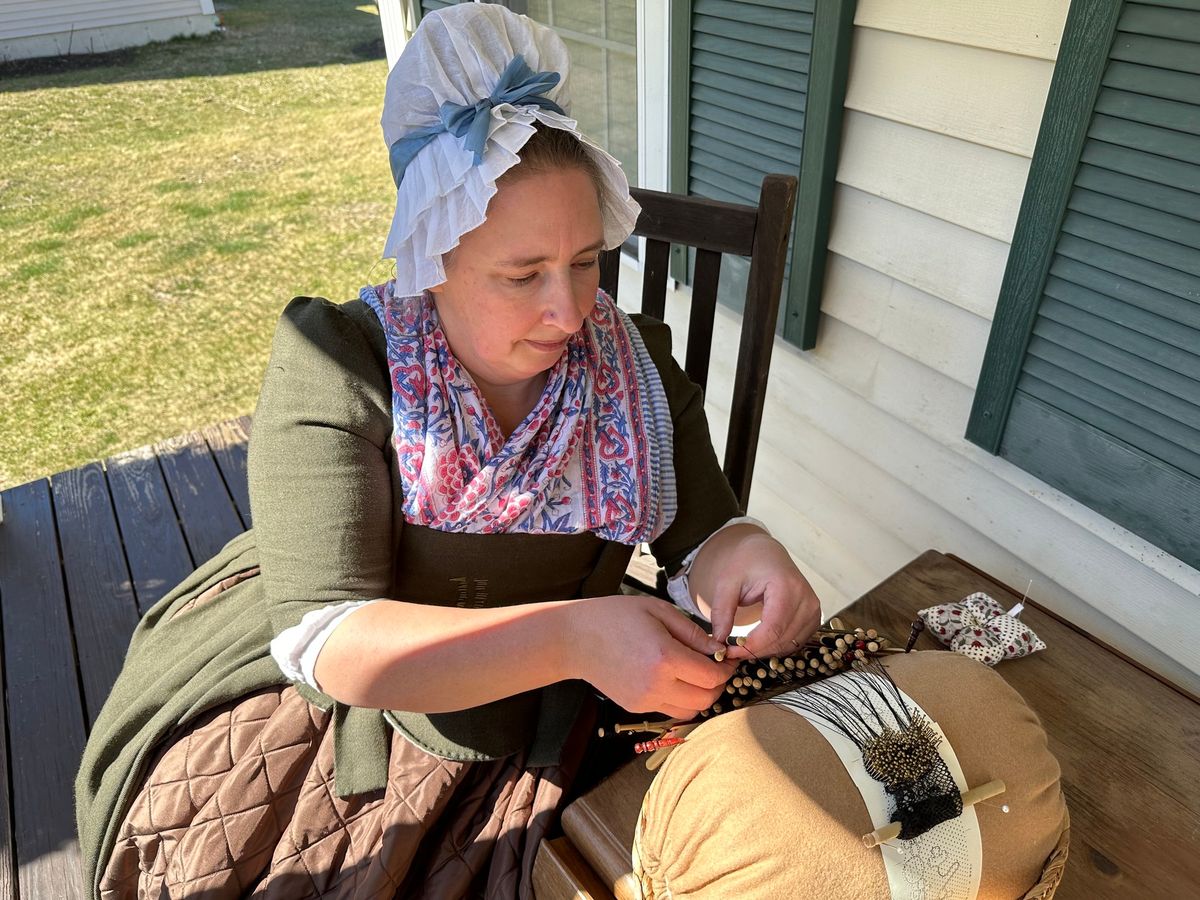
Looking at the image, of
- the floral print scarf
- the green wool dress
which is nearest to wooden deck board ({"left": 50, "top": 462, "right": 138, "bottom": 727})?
the green wool dress

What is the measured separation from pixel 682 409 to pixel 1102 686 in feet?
2.46

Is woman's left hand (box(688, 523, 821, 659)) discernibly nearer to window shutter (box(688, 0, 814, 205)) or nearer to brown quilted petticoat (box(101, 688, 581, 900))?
brown quilted petticoat (box(101, 688, 581, 900))

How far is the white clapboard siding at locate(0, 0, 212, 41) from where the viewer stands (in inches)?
Result: 372

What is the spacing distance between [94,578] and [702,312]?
64.2 inches

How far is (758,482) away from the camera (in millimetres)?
2590

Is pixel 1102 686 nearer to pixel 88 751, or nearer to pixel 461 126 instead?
pixel 461 126

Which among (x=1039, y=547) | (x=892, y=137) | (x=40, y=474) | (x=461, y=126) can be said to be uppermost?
(x=461, y=126)

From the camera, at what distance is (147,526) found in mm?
2238

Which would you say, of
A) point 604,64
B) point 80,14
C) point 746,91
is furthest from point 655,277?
point 80,14

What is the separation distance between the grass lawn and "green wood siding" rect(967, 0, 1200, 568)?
1377 mm

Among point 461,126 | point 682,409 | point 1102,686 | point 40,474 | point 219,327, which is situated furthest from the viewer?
point 219,327

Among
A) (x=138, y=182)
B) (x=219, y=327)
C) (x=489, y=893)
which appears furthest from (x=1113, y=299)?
(x=138, y=182)

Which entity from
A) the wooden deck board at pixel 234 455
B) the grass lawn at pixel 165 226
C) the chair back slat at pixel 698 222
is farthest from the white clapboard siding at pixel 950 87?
the wooden deck board at pixel 234 455

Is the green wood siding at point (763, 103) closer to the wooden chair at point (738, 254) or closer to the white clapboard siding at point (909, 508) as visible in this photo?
the white clapboard siding at point (909, 508)
